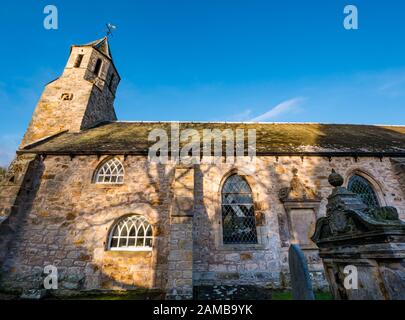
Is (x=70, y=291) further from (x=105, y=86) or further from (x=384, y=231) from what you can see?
(x=105, y=86)

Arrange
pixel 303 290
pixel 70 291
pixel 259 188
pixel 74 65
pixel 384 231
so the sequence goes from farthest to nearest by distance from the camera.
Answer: pixel 74 65 → pixel 259 188 → pixel 70 291 → pixel 303 290 → pixel 384 231

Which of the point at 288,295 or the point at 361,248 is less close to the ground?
the point at 361,248

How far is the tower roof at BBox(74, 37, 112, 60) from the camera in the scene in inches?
613

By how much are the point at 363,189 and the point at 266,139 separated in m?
5.05

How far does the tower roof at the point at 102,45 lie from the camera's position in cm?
1558

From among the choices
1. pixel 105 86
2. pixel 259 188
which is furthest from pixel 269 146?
pixel 105 86

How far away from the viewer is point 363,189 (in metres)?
9.23

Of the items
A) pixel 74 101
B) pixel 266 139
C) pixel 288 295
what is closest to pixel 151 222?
pixel 288 295

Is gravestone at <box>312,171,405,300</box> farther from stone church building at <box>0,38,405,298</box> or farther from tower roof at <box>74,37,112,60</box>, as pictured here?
tower roof at <box>74,37,112,60</box>

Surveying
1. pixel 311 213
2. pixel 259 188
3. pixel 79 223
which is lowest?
pixel 79 223

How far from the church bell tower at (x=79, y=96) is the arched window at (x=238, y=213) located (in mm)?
10277

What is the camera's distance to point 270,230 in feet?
26.5

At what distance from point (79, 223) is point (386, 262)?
9.29 meters

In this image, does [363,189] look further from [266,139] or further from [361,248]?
[361,248]
